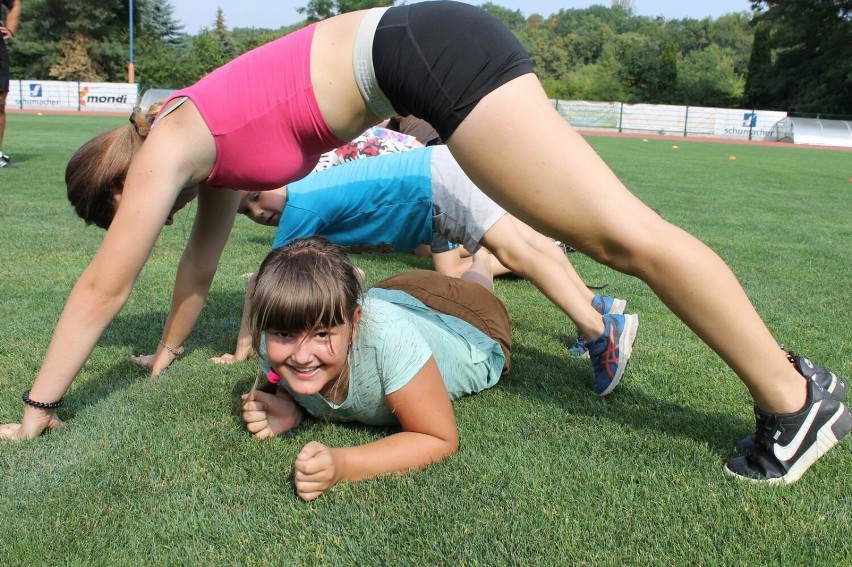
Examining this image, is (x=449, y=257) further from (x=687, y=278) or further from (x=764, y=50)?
(x=764, y=50)

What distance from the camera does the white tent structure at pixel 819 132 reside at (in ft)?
117

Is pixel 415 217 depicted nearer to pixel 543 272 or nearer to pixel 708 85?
pixel 543 272

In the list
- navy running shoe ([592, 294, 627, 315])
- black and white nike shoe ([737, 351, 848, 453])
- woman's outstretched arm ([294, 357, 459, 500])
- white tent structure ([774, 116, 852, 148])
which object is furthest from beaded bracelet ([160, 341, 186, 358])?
white tent structure ([774, 116, 852, 148])

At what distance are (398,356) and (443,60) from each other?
88cm

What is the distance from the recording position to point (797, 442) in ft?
7.06

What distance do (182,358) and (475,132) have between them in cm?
199

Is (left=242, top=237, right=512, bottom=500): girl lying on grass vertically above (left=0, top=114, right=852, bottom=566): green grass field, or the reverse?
(left=242, top=237, right=512, bottom=500): girl lying on grass

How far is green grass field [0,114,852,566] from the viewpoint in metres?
1.87

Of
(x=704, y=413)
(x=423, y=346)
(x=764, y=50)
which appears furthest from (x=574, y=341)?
(x=764, y=50)

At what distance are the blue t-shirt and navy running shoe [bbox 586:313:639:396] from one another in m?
1.15

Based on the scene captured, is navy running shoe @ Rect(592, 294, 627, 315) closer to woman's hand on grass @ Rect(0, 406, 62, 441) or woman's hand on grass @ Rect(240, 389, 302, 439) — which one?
woman's hand on grass @ Rect(240, 389, 302, 439)

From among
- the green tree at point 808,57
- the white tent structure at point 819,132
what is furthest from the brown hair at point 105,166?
the green tree at point 808,57

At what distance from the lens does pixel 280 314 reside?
82.4 inches

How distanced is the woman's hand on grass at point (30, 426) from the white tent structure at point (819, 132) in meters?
39.2
